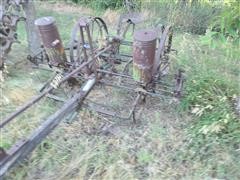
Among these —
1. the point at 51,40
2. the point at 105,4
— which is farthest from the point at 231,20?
the point at 105,4

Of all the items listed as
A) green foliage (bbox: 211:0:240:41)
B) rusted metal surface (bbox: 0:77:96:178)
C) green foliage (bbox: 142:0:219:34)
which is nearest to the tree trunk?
rusted metal surface (bbox: 0:77:96:178)

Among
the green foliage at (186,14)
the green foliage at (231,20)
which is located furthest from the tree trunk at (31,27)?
the green foliage at (231,20)

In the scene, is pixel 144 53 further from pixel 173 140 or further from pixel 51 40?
pixel 51 40

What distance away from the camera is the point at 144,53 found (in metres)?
3.68

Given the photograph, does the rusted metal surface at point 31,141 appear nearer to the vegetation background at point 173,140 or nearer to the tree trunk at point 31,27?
the vegetation background at point 173,140

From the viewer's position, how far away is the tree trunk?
5.37 metres

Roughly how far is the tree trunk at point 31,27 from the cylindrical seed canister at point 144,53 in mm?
2248

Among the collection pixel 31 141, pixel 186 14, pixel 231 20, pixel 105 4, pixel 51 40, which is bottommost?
pixel 105 4

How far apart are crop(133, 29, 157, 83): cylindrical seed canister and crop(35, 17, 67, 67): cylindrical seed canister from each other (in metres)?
0.99

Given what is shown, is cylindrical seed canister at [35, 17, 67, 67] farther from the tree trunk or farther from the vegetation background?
the tree trunk

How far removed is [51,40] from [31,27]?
1432mm

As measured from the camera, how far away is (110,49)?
4.47 metres

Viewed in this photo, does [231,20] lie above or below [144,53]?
above

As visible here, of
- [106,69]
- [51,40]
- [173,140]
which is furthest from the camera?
[106,69]
